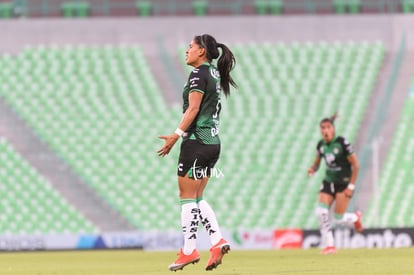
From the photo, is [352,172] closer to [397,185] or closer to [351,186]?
[351,186]

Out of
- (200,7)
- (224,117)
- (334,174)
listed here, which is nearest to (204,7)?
(200,7)

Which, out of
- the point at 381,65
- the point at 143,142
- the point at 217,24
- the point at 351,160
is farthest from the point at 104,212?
the point at 351,160

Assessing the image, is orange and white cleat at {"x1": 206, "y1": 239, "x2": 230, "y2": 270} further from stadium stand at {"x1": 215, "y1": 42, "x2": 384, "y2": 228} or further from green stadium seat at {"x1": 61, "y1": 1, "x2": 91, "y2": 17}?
green stadium seat at {"x1": 61, "y1": 1, "x2": 91, "y2": 17}

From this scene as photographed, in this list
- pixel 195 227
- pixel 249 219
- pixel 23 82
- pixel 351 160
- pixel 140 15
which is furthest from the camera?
pixel 140 15

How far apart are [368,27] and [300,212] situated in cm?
607

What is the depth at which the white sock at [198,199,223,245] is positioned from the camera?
1070 cm

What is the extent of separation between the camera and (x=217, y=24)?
95.3 feet

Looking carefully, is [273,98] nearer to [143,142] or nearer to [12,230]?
[143,142]

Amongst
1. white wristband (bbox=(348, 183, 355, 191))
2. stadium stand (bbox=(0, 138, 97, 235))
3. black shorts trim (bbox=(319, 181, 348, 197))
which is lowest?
stadium stand (bbox=(0, 138, 97, 235))

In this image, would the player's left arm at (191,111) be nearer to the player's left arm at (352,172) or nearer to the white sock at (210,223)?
the white sock at (210,223)

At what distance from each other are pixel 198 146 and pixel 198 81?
62 cm

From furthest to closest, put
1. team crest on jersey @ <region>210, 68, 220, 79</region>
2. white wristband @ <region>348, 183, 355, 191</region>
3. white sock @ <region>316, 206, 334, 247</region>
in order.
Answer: white wristband @ <region>348, 183, 355, 191</region> → white sock @ <region>316, 206, 334, 247</region> → team crest on jersey @ <region>210, 68, 220, 79</region>

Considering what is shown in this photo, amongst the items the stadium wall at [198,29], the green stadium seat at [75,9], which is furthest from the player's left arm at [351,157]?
the green stadium seat at [75,9]

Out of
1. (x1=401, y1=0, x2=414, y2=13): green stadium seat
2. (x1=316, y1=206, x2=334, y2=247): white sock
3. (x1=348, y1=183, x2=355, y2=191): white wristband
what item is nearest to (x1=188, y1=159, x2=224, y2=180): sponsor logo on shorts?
(x1=316, y1=206, x2=334, y2=247): white sock
